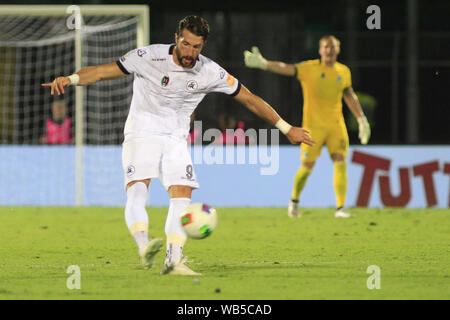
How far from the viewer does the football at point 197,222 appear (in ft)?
24.5

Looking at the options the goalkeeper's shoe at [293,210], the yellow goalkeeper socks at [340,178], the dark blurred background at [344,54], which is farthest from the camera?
the dark blurred background at [344,54]

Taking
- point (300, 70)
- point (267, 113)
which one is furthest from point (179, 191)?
point (300, 70)

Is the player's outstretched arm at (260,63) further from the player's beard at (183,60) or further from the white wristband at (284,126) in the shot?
the player's beard at (183,60)

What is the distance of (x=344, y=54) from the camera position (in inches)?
784

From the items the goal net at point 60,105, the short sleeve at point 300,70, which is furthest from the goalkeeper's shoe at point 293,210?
the goal net at point 60,105

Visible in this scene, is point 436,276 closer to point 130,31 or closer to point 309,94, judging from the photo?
point 309,94

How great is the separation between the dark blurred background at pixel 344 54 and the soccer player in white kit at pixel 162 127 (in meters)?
10.0

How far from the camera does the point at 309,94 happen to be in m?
13.3

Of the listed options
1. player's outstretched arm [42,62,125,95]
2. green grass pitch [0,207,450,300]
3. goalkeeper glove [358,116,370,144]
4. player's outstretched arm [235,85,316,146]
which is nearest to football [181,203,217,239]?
green grass pitch [0,207,450,300]

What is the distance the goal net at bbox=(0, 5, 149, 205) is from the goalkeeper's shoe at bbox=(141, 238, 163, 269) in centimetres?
771

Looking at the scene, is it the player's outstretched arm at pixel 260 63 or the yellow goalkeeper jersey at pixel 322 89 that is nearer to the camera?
the player's outstretched arm at pixel 260 63

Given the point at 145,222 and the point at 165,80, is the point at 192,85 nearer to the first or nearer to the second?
the point at 165,80

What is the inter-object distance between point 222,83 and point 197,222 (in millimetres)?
1057

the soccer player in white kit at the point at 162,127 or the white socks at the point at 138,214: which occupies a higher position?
the soccer player in white kit at the point at 162,127
